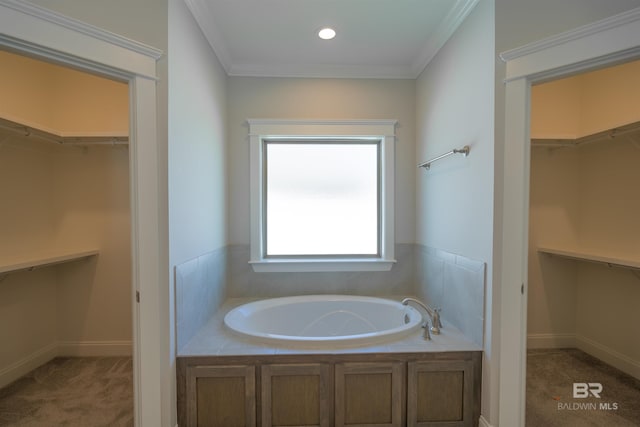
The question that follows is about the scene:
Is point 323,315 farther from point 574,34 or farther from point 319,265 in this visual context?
point 574,34

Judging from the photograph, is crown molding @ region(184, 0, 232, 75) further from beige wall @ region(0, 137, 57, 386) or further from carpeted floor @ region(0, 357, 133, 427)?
carpeted floor @ region(0, 357, 133, 427)

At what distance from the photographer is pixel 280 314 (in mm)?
2408

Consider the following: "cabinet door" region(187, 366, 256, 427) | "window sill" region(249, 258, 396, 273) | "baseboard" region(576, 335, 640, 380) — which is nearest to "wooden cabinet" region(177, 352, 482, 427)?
"cabinet door" region(187, 366, 256, 427)

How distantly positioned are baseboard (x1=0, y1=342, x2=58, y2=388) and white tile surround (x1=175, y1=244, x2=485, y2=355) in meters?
1.46

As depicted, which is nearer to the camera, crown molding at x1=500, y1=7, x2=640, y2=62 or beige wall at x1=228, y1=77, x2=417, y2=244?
crown molding at x1=500, y1=7, x2=640, y2=62

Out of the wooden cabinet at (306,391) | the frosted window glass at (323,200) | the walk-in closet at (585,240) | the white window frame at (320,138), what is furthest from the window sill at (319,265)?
the walk-in closet at (585,240)

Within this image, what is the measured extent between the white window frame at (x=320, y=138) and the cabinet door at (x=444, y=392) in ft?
3.62

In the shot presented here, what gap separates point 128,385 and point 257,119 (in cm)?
236

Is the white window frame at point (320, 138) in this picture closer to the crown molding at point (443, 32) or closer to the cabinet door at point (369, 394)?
the crown molding at point (443, 32)

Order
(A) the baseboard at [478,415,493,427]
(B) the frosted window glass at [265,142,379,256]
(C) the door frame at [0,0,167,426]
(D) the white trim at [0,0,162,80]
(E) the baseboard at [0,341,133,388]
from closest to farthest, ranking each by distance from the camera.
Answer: (D) the white trim at [0,0,162,80] < (C) the door frame at [0,0,167,426] < (A) the baseboard at [478,415,493,427] < (E) the baseboard at [0,341,133,388] < (B) the frosted window glass at [265,142,379,256]

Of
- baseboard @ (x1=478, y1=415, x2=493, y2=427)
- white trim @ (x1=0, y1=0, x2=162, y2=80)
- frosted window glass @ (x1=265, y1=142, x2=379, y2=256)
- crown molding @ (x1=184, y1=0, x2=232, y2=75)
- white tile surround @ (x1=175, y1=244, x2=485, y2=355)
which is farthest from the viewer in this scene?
frosted window glass @ (x1=265, y1=142, x2=379, y2=256)

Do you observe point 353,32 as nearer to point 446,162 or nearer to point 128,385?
point 446,162

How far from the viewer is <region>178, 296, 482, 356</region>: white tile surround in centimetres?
162

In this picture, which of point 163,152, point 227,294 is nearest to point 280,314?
point 227,294
